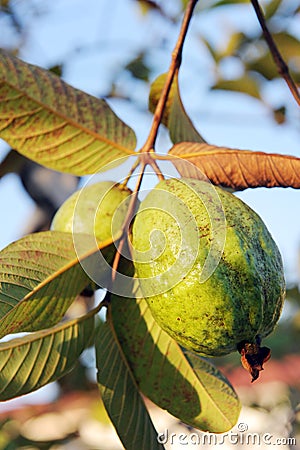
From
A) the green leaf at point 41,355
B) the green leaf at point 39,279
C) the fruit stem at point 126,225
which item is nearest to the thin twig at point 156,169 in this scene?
the fruit stem at point 126,225

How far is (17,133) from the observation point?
1004mm

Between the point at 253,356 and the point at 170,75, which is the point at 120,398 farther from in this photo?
the point at 170,75

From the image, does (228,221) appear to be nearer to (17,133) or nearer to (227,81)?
(17,133)

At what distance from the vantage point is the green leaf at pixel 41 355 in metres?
0.95

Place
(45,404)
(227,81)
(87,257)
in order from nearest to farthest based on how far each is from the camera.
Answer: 1. (87,257)
2. (227,81)
3. (45,404)

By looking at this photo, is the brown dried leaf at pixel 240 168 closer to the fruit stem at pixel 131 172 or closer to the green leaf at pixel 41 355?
the fruit stem at pixel 131 172

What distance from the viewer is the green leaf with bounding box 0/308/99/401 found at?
95 centimetres

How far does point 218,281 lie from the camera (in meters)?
0.80

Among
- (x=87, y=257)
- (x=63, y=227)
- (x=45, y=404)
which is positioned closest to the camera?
(x=87, y=257)

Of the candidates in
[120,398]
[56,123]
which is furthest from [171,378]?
[56,123]

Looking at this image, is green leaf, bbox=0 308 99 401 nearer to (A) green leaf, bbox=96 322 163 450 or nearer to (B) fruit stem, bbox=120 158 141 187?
(A) green leaf, bbox=96 322 163 450

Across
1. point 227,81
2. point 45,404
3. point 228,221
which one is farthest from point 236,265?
point 45,404

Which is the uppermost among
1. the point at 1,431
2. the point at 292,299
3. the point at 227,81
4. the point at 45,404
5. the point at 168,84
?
the point at 227,81

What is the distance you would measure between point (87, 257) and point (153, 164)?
7.0 inches
